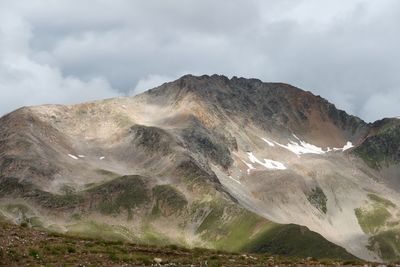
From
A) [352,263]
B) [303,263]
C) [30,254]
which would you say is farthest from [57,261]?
[352,263]

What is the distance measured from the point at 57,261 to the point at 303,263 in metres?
18.0

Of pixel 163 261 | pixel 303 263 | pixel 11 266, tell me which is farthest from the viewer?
pixel 303 263

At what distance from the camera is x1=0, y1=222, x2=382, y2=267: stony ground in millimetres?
37812

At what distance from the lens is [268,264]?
141ft

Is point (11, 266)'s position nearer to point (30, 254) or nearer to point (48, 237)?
point (30, 254)

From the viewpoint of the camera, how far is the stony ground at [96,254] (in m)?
37.8

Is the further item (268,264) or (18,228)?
(18,228)

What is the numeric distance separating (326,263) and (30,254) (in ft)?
70.1

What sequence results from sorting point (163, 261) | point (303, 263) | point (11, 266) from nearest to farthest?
point (11, 266) < point (163, 261) < point (303, 263)

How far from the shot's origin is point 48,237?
148 ft

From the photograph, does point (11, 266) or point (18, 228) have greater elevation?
point (18, 228)

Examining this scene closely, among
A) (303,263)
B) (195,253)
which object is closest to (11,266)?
(195,253)

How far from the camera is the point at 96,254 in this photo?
40.7 meters

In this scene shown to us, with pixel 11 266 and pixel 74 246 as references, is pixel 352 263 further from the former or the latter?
pixel 11 266
